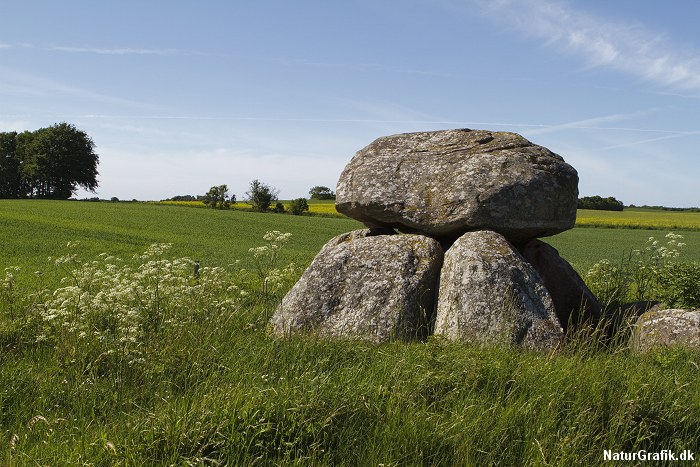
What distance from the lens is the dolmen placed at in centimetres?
877

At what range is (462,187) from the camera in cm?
1031

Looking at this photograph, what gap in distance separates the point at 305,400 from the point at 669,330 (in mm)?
6336

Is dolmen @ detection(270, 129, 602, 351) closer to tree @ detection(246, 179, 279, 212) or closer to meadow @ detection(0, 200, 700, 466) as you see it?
meadow @ detection(0, 200, 700, 466)

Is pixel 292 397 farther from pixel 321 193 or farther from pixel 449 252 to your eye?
pixel 321 193

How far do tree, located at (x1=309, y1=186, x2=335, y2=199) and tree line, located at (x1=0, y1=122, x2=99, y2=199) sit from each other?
36.3 meters

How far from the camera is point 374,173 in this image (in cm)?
1101

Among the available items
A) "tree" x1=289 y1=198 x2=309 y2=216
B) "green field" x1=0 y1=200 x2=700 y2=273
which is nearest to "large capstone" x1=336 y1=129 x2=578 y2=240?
"green field" x1=0 y1=200 x2=700 y2=273

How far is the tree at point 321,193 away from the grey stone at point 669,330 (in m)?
91.6

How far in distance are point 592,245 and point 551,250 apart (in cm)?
3619

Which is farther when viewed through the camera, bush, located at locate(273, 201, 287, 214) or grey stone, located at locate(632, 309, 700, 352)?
bush, located at locate(273, 201, 287, 214)

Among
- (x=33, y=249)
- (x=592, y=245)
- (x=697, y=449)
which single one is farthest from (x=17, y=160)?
(x=697, y=449)

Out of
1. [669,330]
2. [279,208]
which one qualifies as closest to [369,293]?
[669,330]

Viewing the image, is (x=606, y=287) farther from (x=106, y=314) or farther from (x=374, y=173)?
(x=106, y=314)

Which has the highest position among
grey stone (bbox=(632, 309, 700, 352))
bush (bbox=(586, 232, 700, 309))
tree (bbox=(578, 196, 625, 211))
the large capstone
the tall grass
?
tree (bbox=(578, 196, 625, 211))
